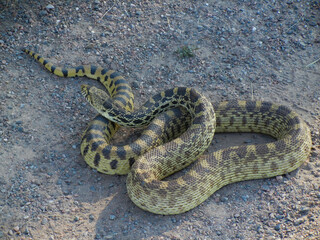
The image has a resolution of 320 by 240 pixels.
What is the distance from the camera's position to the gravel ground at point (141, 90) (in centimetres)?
746

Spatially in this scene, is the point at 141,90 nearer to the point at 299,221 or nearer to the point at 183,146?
the point at 183,146

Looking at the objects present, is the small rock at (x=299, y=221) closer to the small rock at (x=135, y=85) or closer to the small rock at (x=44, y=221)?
the small rock at (x=44, y=221)

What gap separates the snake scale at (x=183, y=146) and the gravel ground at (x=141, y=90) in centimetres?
28

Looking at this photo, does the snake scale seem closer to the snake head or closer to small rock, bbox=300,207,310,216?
the snake head

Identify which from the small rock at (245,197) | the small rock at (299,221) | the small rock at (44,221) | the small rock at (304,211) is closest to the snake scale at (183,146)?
the small rock at (245,197)

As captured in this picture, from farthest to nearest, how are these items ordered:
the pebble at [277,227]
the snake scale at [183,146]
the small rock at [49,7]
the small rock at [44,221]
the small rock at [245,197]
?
1. the small rock at [49,7]
2. the small rock at [245,197]
3. the snake scale at [183,146]
4. the small rock at [44,221]
5. the pebble at [277,227]

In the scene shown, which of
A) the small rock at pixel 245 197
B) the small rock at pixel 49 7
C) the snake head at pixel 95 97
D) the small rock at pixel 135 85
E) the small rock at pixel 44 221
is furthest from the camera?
the small rock at pixel 49 7

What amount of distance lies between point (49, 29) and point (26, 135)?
152 inches

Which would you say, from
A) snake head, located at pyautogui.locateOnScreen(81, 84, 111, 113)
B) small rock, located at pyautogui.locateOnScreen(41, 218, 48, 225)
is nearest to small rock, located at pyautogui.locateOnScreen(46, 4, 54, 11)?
snake head, located at pyautogui.locateOnScreen(81, 84, 111, 113)

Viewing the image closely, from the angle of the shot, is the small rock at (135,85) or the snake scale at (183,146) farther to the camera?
the small rock at (135,85)

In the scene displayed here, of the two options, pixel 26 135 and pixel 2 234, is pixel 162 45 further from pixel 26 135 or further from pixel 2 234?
pixel 2 234

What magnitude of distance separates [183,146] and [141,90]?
2662 mm

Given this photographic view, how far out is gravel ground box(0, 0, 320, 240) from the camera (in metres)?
7.46

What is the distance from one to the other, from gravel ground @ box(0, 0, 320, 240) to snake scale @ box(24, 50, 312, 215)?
28 centimetres
